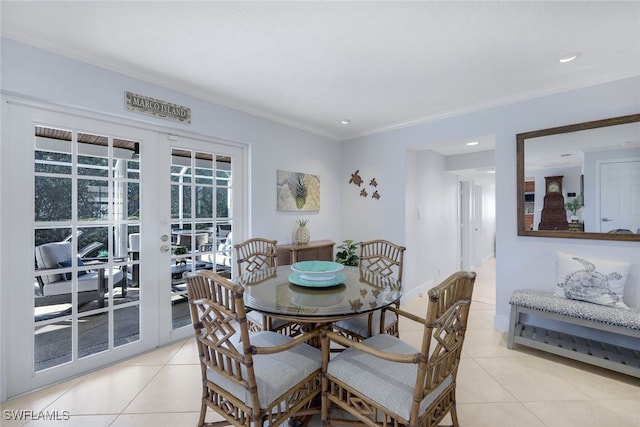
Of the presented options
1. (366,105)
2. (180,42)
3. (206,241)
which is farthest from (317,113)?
(206,241)

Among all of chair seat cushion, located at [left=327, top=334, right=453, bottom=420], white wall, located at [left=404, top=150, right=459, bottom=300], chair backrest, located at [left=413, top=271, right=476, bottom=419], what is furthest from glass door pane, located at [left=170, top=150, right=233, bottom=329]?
chair backrest, located at [left=413, top=271, right=476, bottom=419]

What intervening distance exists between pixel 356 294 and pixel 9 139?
A: 255 centimetres

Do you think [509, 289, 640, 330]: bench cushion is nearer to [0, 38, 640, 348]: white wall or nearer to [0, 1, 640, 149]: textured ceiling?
[0, 38, 640, 348]: white wall

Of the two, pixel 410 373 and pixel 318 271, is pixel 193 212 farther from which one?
pixel 410 373

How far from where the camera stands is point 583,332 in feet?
8.42

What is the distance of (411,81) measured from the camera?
8.21 feet

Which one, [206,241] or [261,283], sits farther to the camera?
[206,241]

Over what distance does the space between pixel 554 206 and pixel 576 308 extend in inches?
37.6

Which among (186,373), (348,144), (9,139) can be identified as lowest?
(186,373)

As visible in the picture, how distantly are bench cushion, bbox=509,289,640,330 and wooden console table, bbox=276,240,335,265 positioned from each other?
80.6 inches

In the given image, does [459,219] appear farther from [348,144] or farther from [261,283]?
[261,283]

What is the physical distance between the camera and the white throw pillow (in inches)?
88.1

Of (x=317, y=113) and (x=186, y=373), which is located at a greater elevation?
(x=317, y=113)

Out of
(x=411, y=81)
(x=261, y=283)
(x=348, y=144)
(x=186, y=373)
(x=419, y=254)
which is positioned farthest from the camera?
(x=348, y=144)
